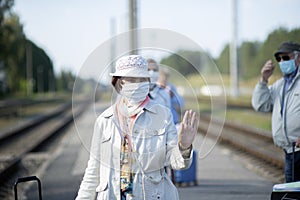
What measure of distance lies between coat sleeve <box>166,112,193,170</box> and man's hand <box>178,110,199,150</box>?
0.26ft

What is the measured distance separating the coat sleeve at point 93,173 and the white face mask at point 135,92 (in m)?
0.29

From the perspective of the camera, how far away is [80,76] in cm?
388

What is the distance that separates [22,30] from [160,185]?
3012cm

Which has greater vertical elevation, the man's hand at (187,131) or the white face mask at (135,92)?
the white face mask at (135,92)

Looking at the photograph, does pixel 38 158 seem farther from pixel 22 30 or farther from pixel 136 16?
pixel 22 30

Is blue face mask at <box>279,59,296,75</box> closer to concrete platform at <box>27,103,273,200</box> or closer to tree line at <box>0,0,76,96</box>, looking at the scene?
concrete platform at <box>27,103,273,200</box>

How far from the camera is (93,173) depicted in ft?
11.9

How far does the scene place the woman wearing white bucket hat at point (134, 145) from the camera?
3459mm

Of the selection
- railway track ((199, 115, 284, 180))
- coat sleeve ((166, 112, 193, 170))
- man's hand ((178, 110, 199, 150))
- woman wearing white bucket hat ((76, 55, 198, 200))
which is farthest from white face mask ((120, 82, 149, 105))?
railway track ((199, 115, 284, 180))

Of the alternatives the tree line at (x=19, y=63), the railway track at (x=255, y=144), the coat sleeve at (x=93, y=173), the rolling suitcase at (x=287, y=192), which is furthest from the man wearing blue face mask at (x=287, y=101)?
the tree line at (x=19, y=63)

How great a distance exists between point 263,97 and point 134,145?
2491 millimetres

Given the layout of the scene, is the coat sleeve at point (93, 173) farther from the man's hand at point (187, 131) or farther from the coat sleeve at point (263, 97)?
the coat sleeve at point (263, 97)

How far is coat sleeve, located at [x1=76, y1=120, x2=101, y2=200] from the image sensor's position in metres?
3.57

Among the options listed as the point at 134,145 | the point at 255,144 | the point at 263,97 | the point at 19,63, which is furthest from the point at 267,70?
the point at 19,63
